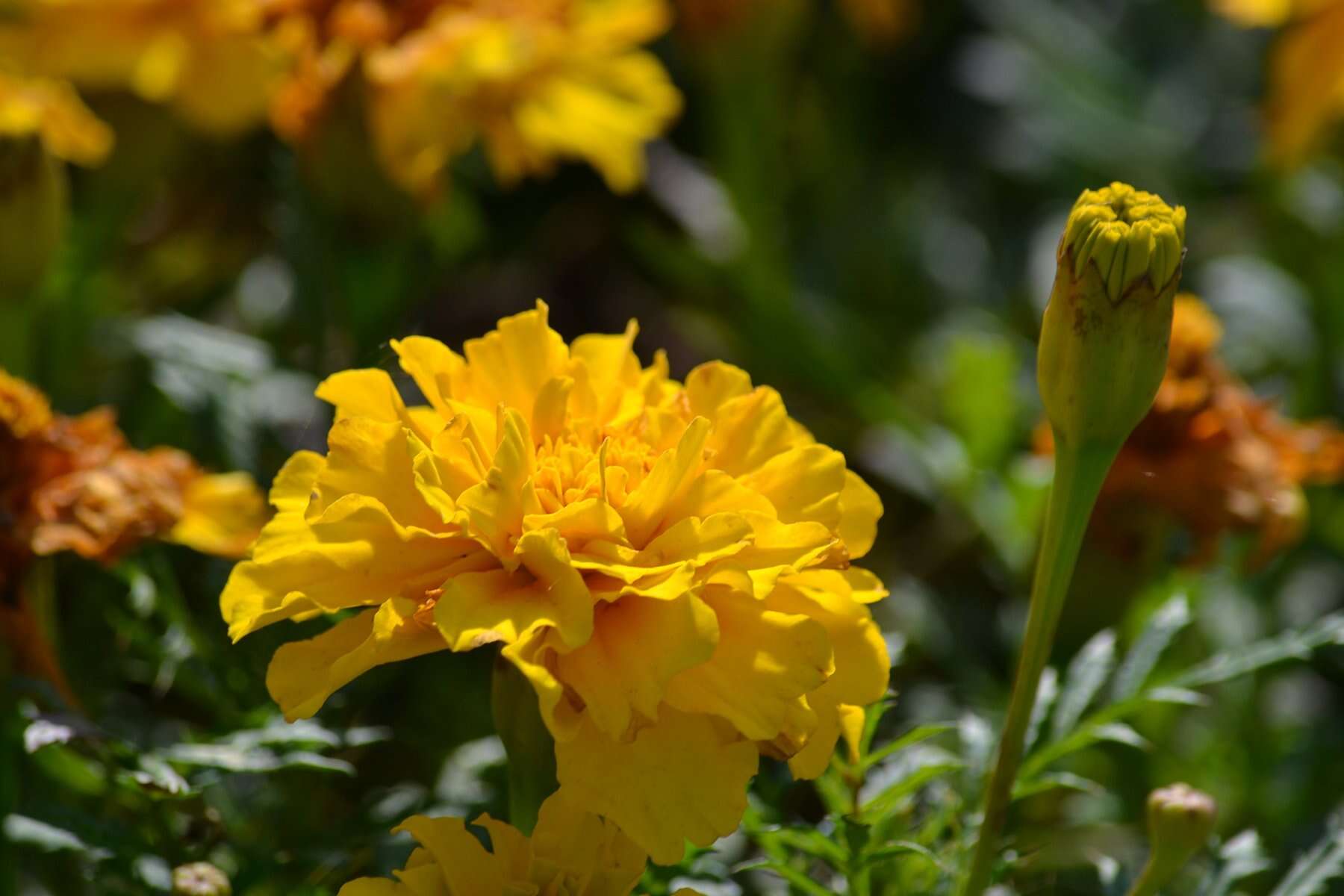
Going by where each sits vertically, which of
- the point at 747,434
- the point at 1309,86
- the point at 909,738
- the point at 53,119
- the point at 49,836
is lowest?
the point at 49,836

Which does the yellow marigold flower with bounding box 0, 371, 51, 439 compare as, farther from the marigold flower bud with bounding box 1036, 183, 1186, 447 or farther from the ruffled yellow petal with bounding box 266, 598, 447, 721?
the marigold flower bud with bounding box 1036, 183, 1186, 447

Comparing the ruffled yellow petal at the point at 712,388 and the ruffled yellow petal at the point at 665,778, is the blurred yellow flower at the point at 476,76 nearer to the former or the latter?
the ruffled yellow petal at the point at 712,388

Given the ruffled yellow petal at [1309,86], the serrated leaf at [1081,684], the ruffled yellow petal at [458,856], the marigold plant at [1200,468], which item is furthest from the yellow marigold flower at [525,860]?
the ruffled yellow petal at [1309,86]

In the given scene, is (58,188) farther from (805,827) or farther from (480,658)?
(805,827)

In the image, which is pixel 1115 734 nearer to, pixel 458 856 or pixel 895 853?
pixel 895 853

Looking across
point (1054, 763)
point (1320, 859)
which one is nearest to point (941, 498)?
Result: point (1054, 763)

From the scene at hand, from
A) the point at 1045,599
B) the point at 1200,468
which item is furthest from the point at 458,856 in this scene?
the point at 1200,468
